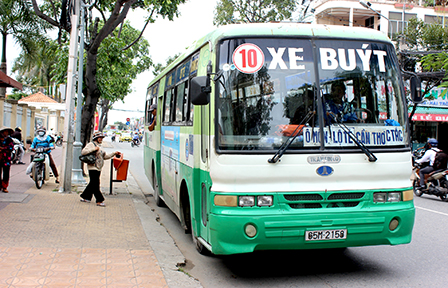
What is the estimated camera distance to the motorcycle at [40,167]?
1198 centimetres

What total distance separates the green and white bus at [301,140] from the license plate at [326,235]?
0.01 meters

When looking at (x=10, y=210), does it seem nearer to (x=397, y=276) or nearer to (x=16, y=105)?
(x=397, y=276)

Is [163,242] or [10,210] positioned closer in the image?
[163,242]

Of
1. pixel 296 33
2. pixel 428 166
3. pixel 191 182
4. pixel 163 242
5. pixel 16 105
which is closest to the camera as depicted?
pixel 296 33

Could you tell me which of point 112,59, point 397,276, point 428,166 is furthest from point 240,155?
point 112,59

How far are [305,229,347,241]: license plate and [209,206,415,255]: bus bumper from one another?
0.03 m

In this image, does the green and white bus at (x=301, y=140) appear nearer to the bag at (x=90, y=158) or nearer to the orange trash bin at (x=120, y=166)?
the bag at (x=90, y=158)

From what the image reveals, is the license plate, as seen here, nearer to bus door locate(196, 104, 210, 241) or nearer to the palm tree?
bus door locate(196, 104, 210, 241)

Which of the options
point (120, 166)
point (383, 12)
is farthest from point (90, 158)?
point (383, 12)

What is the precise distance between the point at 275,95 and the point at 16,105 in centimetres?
2466

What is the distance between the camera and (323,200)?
16.4ft

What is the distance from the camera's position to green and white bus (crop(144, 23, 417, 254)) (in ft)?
16.0

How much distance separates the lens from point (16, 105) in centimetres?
2641

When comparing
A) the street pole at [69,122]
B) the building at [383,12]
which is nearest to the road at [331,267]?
the street pole at [69,122]
